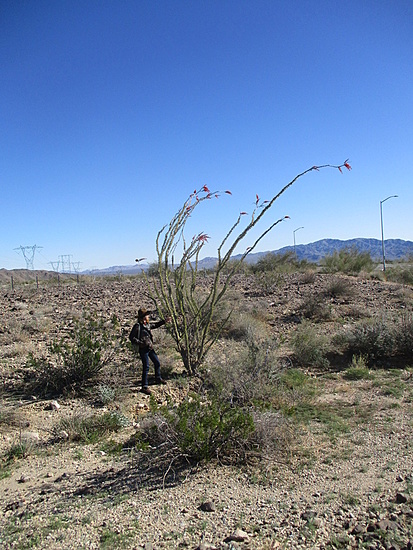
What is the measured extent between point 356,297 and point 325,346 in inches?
260

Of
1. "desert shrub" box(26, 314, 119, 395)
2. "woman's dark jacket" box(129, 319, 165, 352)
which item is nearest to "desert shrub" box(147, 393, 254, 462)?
"woman's dark jacket" box(129, 319, 165, 352)

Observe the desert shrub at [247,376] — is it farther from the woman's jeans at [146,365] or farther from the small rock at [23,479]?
the small rock at [23,479]

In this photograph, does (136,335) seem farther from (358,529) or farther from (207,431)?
(358,529)

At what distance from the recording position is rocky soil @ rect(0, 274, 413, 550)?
3533mm

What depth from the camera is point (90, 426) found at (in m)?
6.16

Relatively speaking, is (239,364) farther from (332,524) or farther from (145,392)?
(332,524)

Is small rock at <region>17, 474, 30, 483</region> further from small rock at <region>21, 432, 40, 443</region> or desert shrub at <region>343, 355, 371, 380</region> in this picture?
desert shrub at <region>343, 355, 371, 380</region>

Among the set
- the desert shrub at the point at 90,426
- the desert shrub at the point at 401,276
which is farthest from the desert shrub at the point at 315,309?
the desert shrub at the point at 401,276

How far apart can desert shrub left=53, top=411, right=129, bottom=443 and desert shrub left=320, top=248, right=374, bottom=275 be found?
70.1 feet

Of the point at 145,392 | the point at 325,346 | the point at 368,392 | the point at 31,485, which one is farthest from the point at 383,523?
the point at 325,346

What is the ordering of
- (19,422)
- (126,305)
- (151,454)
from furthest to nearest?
(126,305), (19,422), (151,454)

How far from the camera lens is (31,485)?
476cm

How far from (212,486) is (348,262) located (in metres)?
24.0

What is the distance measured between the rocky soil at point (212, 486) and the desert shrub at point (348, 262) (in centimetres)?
1874
